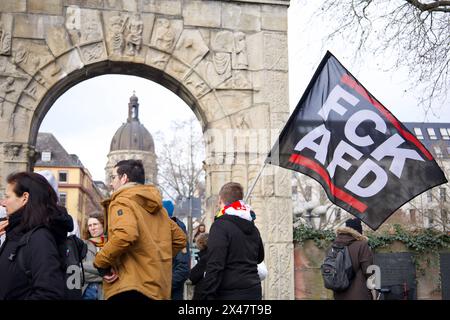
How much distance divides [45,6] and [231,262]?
285 inches

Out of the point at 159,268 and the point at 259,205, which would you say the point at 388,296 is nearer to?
the point at 259,205

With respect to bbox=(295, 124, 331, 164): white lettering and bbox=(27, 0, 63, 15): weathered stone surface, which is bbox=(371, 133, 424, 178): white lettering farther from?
bbox=(27, 0, 63, 15): weathered stone surface

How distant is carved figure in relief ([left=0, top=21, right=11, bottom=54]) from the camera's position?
10414mm

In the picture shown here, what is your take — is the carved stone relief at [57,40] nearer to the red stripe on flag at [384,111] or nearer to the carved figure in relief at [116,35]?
the carved figure in relief at [116,35]

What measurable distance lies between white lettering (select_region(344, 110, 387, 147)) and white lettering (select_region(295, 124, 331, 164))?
0.19m

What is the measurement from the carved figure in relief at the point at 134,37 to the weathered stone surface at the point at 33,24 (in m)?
1.17

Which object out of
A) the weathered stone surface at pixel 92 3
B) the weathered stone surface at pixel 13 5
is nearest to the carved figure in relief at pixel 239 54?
the weathered stone surface at pixel 92 3

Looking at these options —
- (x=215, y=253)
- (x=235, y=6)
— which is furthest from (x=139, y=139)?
(x=215, y=253)

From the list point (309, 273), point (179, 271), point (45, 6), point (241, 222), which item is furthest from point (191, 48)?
point (241, 222)

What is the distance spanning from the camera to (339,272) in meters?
6.18

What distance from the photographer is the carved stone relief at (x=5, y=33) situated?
1042 centimetres

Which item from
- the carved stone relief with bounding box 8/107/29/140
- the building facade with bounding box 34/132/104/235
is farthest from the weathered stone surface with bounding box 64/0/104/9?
the building facade with bounding box 34/132/104/235

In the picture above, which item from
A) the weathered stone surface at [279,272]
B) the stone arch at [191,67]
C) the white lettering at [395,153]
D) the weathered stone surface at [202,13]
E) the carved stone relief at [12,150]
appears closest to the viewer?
the white lettering at [395,153]
